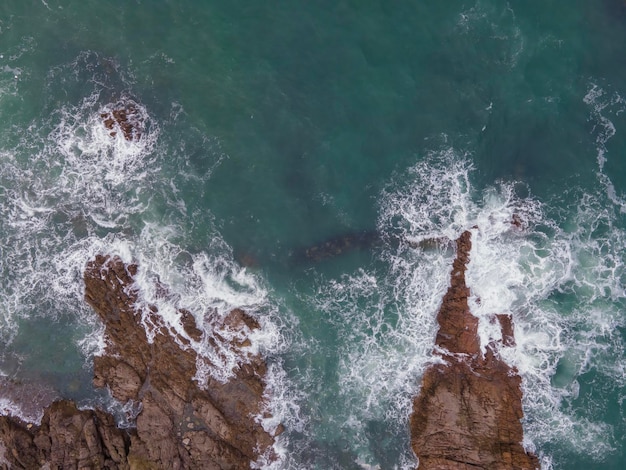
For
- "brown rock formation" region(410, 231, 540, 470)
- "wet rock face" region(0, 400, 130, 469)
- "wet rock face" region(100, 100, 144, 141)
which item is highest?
"wet rock face" region(100, 100, 144, 141)

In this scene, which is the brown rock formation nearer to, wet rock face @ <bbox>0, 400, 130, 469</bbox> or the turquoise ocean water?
the turquoise ocean water

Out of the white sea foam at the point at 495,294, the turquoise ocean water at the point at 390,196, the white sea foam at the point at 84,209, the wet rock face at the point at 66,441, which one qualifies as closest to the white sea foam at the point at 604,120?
the turquoise ocean water at the point at 390,196

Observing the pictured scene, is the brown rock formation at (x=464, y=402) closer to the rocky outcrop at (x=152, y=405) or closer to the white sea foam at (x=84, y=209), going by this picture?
the rocky outcrop at (x=152, y=405)

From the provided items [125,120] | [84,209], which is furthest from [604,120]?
[84,209]

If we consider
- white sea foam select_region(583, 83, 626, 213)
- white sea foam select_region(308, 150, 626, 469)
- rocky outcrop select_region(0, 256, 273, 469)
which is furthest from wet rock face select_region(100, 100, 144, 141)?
white sea foam select_region(583, 83, 626, 213)

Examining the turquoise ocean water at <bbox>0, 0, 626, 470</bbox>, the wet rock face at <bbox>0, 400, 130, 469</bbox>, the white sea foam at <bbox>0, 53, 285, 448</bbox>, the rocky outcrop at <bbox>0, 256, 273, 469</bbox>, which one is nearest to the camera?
the wet rock face at <bbox>0, 400, 130, 469</bbox>

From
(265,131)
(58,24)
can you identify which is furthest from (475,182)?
(58,24)
